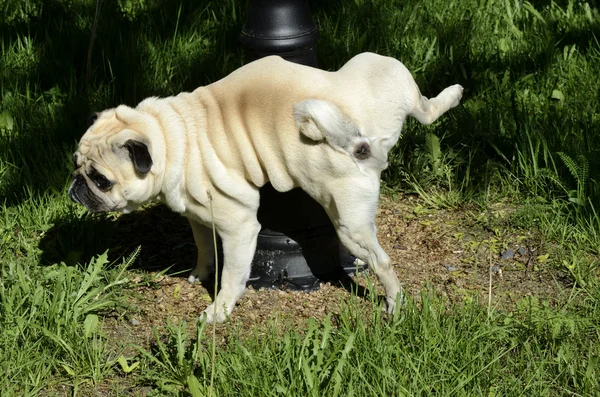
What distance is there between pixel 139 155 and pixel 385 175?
2.03 m

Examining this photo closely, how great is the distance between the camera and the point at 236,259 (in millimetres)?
4402

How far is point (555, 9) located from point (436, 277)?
112 inches

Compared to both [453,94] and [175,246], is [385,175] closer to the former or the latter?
[453,94]

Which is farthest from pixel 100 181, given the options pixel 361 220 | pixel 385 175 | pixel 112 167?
pixel 385 175

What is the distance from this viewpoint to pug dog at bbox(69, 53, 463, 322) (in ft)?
13.3

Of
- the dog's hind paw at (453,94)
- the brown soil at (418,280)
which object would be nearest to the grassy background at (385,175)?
the brown soil at (418,280)

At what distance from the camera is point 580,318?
159 inches

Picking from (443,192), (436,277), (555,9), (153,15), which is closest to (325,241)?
(436,277)

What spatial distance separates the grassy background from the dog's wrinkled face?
13.5 inches

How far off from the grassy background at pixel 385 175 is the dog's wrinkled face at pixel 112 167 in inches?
13.5

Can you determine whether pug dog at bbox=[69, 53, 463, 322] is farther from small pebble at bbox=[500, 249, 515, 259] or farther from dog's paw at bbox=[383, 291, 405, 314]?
small pebble at bbox=[500, 249, 515, 259]

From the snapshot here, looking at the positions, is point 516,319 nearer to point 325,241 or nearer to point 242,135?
point 325,241

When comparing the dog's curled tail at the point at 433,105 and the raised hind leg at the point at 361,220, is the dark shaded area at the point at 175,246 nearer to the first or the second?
the raised hind leg at the point at 361,220

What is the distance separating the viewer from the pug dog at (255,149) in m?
4.05
